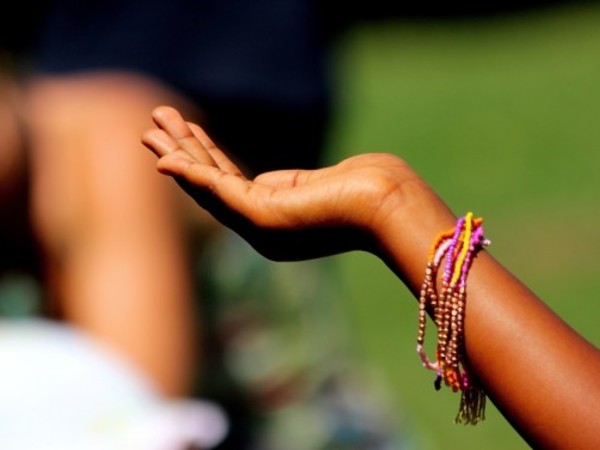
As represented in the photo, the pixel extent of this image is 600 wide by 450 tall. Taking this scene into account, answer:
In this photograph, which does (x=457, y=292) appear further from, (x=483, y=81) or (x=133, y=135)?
(x=483, y=81)

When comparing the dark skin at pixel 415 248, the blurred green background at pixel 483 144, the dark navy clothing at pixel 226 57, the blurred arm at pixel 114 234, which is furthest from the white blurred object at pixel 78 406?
the blurred green background at pixel 483 144

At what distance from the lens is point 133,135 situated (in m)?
3.43

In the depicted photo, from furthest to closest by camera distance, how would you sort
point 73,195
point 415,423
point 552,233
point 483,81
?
point 483,81 < point 552,233 < point 415,423 < point 73,195

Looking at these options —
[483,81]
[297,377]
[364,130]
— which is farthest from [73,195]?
[483,81]

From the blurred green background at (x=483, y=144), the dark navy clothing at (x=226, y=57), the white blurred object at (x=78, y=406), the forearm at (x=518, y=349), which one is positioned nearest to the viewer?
the forearm at (x=518, y=349)

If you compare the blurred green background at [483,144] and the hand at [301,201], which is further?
the blurred green background at [483,144]

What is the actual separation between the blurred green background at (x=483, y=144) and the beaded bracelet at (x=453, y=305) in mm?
2082

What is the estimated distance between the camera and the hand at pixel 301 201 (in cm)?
185

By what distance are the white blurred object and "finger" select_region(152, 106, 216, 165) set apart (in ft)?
3.03

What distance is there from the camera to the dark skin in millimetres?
1809

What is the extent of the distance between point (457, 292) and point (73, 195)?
66.0 inches

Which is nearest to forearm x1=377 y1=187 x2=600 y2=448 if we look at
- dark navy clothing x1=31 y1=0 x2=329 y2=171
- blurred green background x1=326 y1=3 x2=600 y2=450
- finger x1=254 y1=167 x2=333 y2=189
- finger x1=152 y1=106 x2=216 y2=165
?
finger x1=254 y1=167 x2=333 y2=189

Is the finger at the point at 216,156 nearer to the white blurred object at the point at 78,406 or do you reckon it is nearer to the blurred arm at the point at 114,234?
the white blurred object at the point at 78,406

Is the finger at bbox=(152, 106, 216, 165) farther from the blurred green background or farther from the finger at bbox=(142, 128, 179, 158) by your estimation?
the blurred green background
